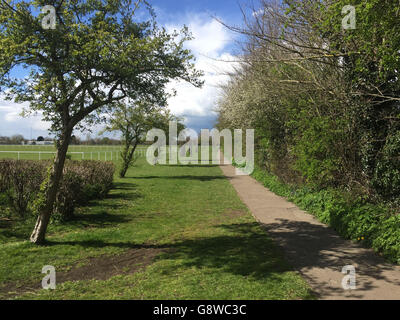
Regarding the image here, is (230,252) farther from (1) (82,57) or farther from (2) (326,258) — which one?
(1) (82,57)

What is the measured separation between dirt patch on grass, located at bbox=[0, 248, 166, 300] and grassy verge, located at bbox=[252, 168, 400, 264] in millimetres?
4055

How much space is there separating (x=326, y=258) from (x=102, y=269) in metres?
3.93

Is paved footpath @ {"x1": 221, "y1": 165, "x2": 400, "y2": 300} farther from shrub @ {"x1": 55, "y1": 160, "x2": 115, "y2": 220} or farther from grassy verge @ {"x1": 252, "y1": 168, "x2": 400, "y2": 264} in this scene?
shrub @ {"x1": 55, "y1": 160, "x2": 115, "y2": 220}

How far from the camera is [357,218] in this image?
6797mm

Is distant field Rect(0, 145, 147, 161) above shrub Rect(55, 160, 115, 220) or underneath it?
above

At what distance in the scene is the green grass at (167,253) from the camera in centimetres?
427

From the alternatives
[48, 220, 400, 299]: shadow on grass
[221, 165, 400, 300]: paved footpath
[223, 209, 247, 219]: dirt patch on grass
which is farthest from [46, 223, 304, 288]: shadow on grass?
[223, 209, 247, 219]: dirt patch on grass

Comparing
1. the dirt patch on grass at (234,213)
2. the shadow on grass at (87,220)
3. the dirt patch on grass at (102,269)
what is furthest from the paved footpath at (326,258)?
the shadow on grass at (87,220)

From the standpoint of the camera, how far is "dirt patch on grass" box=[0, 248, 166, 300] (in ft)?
14.6

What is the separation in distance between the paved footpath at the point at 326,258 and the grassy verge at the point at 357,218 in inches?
7.5

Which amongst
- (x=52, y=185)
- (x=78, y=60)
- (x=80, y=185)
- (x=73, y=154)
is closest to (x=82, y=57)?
(x=78, y=60)

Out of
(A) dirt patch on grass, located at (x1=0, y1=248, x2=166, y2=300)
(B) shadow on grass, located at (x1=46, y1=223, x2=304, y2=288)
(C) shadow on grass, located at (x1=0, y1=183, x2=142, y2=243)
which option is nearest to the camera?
(A) dirt patch on grass, located at (x1=0, y1=248, x2=166, y2=300)

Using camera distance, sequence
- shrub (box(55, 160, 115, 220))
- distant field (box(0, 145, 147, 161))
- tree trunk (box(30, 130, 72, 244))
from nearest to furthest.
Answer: tree trunk (box(30, 130, 72, 244)), shrub (box(55, 160, 115, 220)), distant field (box(0, 145, 147, 161))

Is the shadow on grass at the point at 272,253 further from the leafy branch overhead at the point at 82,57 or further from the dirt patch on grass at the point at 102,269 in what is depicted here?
the leafy branch overhead at the point at 82,57
